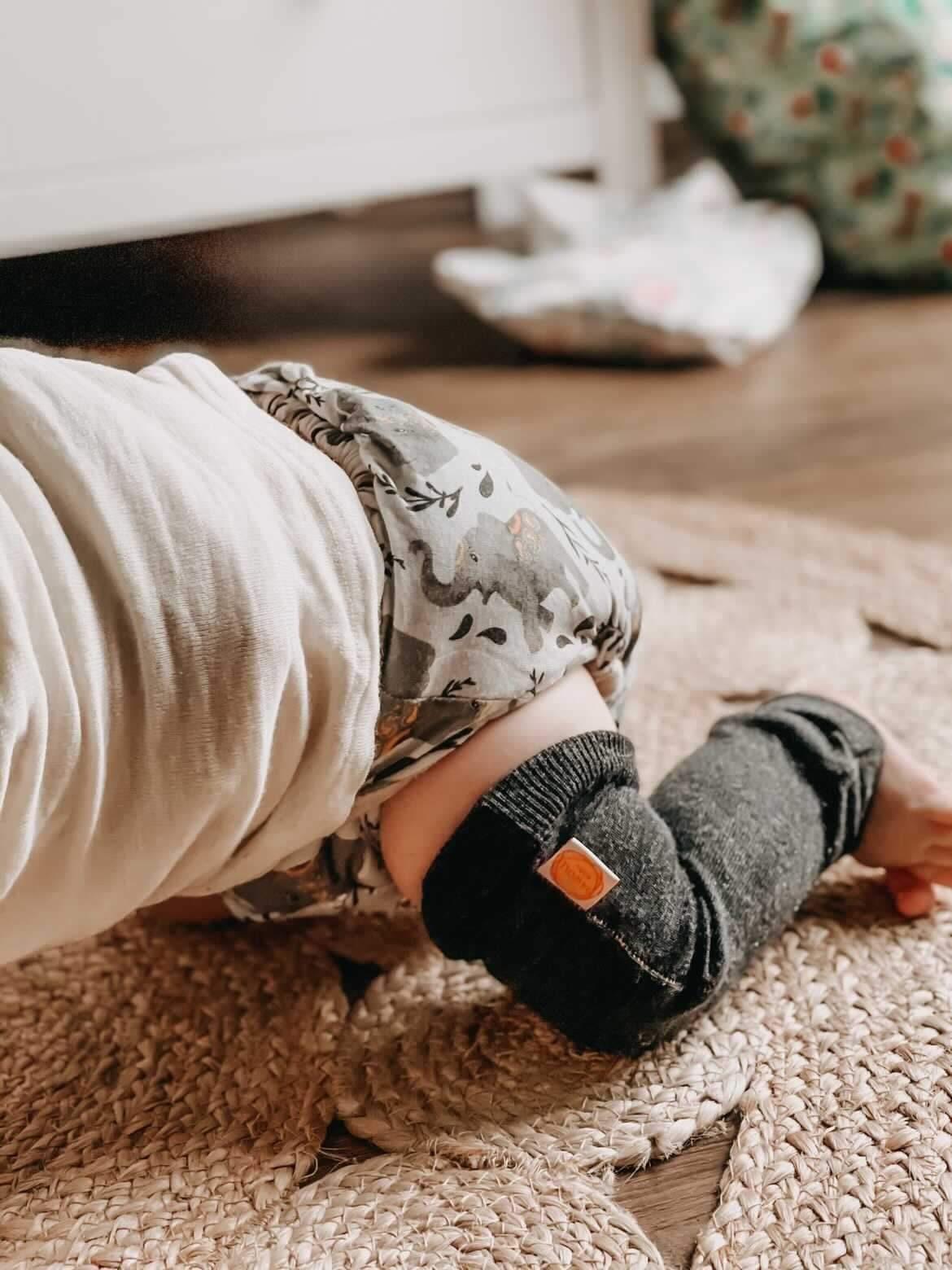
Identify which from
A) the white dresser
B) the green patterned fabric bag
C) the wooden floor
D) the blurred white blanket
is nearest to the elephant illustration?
the wooden floor

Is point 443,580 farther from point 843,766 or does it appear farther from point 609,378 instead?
point 609,378

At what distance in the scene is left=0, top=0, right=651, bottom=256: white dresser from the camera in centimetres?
115

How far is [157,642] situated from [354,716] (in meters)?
0.08

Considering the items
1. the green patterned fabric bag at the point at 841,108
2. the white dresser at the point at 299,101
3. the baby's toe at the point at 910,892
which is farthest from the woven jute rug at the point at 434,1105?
the green patterned fabric bag at the point at 841,108

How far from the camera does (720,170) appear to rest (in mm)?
1681

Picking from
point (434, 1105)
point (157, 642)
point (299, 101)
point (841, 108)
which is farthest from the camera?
point (841, 108)

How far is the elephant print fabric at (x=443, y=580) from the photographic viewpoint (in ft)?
1.52

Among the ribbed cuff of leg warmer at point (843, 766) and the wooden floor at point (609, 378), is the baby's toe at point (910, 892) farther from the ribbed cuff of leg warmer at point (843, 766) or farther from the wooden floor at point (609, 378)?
the wooden floor at point (609, 378)

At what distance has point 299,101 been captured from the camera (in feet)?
4.44

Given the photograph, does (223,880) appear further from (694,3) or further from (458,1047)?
(694,3)

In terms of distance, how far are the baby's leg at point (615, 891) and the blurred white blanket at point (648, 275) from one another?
35.0 inches

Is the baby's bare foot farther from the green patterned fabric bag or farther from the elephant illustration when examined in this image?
the green patterned fabric bag

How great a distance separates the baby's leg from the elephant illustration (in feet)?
0.18

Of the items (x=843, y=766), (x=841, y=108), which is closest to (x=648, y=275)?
(x=841, y=108)
